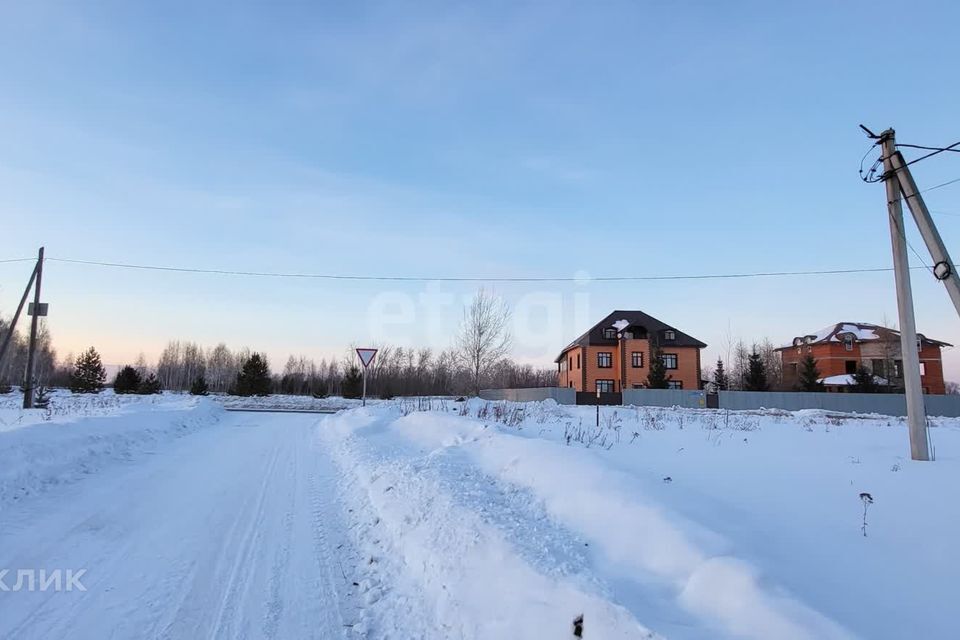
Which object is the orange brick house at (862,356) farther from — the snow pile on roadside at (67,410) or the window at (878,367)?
the snow pile on roadside at (67,410)

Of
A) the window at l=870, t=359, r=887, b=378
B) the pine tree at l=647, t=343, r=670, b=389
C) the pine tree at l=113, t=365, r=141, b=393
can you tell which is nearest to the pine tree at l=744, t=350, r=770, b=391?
the pine tree at l=647, t=343, r=670, b=389

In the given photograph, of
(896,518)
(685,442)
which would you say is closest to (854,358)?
(685,442)

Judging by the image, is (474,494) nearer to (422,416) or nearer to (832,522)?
(832,522)

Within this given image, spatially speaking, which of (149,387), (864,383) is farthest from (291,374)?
(864,383)

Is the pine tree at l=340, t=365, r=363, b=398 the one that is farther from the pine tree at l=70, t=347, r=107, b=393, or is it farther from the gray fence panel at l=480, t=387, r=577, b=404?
the pine tree at l=70, t=347, r=107, b=393

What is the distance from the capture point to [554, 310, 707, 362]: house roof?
56656 millimetres

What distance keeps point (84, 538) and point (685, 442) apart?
37.5 feet

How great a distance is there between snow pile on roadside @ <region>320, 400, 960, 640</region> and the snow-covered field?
22mm

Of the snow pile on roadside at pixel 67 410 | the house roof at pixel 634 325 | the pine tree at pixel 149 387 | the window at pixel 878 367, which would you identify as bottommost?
the snow pile on roadside at pixel 67 410

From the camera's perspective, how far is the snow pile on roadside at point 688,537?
3375 mm

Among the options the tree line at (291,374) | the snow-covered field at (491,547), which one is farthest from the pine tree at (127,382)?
the snow-covered field at (491,547)

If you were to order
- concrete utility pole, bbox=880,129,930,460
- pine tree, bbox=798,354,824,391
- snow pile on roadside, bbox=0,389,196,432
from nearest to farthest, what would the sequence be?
concrete utility pole, bbox=880,129,930,460 < snow pile on roadside, bbox=0,389,196,432 < pine tree, bbox=798,354,824,391

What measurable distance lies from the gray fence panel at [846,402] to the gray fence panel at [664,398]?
2348mm

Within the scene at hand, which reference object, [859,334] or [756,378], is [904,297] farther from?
[859,334]
